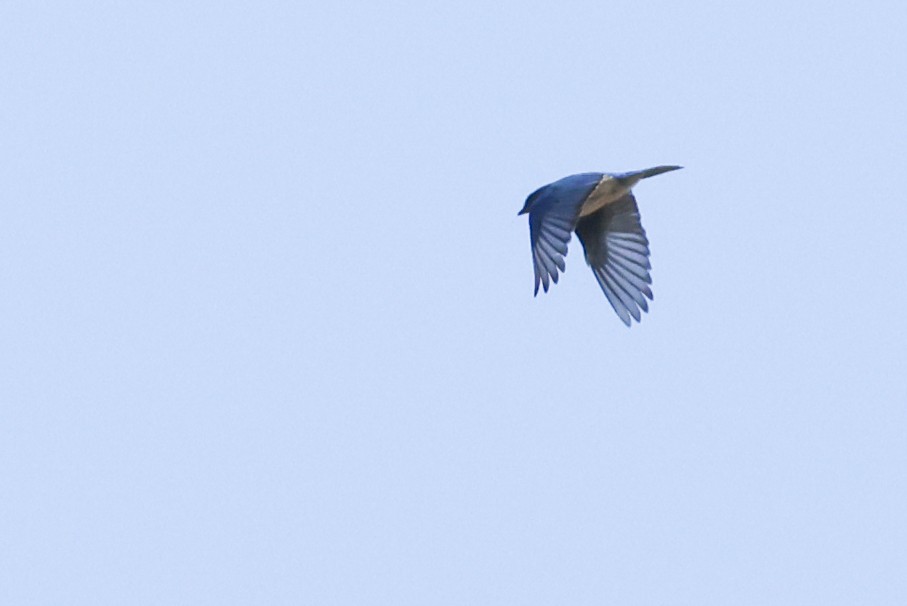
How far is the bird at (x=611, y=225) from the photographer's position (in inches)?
622

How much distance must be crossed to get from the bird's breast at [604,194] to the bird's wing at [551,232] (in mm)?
397

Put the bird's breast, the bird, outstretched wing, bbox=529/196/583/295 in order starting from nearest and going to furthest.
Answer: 1. outstretched wing, bbox=529/196/583/295
2. the bird
3. the bird's breast

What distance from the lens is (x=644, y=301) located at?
16.6 metres

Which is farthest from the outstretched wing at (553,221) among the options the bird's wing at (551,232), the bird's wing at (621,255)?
the bird's wing at (621,255)

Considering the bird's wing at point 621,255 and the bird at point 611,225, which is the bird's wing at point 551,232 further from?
the bird's wing at point 621,255

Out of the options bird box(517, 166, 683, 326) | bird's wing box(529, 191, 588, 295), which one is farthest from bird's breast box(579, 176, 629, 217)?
bird's wing box(529, 191, 588, 295)

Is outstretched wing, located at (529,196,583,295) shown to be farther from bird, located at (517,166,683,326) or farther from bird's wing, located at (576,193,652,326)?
bird's wing, located at (576,193,652,326)

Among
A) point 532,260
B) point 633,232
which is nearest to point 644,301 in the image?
point 633,232

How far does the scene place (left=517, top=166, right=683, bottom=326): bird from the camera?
51.8ft

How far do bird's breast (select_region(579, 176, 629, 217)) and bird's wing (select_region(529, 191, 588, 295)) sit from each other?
40 centimetres

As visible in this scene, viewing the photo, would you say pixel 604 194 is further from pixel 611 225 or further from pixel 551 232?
pixel 551 232

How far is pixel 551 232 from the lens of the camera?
15164 millimetres

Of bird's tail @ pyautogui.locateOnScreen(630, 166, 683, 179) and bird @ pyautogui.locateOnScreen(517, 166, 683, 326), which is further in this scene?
bird's tail @ pyautogui.locateOnScreen(630, 166, 683, 179)

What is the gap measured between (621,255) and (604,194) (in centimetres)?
69
